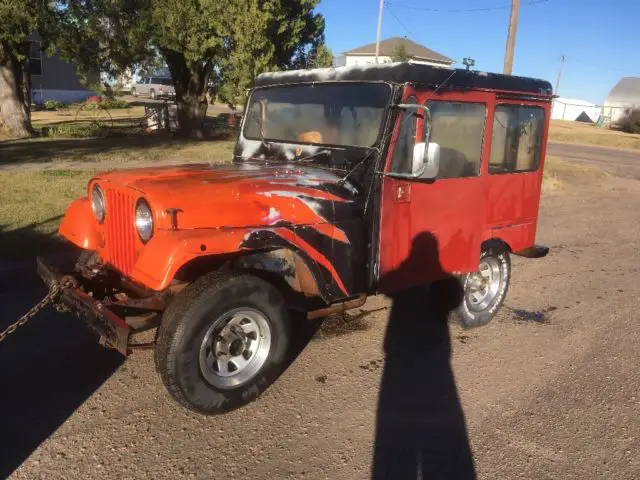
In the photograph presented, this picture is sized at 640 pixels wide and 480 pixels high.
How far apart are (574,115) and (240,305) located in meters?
72.8

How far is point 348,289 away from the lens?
3824 mm

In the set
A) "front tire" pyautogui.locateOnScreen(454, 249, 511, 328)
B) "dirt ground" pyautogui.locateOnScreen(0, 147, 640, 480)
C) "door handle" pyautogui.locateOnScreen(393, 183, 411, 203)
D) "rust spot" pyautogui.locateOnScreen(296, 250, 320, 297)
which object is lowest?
"dirt ground" pyautogui.locateOnScreen(0, 147, 640, 480)

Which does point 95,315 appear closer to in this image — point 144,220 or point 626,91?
point 144,220

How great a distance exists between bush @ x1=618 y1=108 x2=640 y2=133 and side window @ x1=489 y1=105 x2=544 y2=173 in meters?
45.1

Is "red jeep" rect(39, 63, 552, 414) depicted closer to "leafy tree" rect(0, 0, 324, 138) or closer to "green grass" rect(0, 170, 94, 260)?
"green grass" rect(0, 170, 94, 260)

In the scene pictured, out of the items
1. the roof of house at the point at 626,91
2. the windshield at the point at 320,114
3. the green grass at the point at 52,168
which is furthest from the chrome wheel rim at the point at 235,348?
the roof of house at the point at 626,91

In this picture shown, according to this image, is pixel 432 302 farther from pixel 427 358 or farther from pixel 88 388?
pixel 88 388

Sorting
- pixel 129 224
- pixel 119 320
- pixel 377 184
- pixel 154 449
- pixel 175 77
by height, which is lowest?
pixel 154 449

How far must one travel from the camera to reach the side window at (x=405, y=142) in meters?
3.78

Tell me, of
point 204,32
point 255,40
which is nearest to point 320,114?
point 255,40

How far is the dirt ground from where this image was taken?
3.05m

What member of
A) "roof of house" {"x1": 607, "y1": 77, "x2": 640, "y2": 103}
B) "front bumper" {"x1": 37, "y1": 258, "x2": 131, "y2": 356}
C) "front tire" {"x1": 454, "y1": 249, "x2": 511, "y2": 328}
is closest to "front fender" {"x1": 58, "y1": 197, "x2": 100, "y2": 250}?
"front bumper" {"x1": 37, "y1": 258, "x2": 131, "y2": 356}

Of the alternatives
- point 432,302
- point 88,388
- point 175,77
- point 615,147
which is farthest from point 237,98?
point 615,147

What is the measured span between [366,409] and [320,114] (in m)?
2.23
